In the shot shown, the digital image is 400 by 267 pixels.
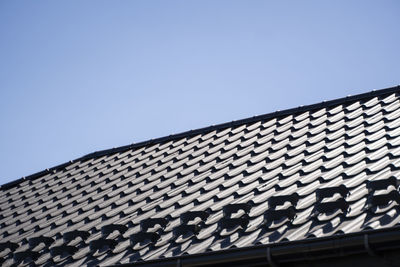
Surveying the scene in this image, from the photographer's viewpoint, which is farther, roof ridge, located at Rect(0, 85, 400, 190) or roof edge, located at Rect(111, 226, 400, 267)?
roof ridge, located at Rect(0, 85, 400, 190)

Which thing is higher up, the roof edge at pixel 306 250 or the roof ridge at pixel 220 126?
the roof ridge at pixel 220 126

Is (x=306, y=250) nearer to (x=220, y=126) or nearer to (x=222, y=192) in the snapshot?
(x=222, y=192)

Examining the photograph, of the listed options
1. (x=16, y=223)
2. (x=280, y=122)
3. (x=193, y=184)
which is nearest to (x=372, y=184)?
(x=193, y=184)

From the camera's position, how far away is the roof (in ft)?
31.4

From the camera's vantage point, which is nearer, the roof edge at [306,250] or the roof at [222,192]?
the roof edge at [306,250]

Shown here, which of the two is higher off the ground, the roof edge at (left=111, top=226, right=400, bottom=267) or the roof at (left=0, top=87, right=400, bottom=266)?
the roof at (left=0, top=87, right=400, bottom=266)

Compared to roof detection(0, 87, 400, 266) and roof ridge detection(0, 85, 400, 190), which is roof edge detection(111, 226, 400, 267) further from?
roof ridge detection(0, 85, 400, 190)

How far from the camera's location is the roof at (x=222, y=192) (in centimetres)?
959

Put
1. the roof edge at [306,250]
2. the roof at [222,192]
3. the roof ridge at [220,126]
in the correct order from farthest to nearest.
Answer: the roof ridge at [220,126] < the roof at [222,192] < the roof edge at [306,250]

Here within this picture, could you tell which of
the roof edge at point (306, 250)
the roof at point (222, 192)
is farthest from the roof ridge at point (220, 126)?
the roof edge at point (306, 250)

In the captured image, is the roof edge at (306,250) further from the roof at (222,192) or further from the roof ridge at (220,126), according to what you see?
the roof ridge at (220,126)

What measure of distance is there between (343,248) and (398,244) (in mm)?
647

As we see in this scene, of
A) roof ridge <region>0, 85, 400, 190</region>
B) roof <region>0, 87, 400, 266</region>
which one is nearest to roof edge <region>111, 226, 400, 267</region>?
roof <region>0, 87, 400, 266</region>

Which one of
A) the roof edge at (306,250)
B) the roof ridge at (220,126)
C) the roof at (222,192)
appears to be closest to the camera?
the roof edge at (306,250)
